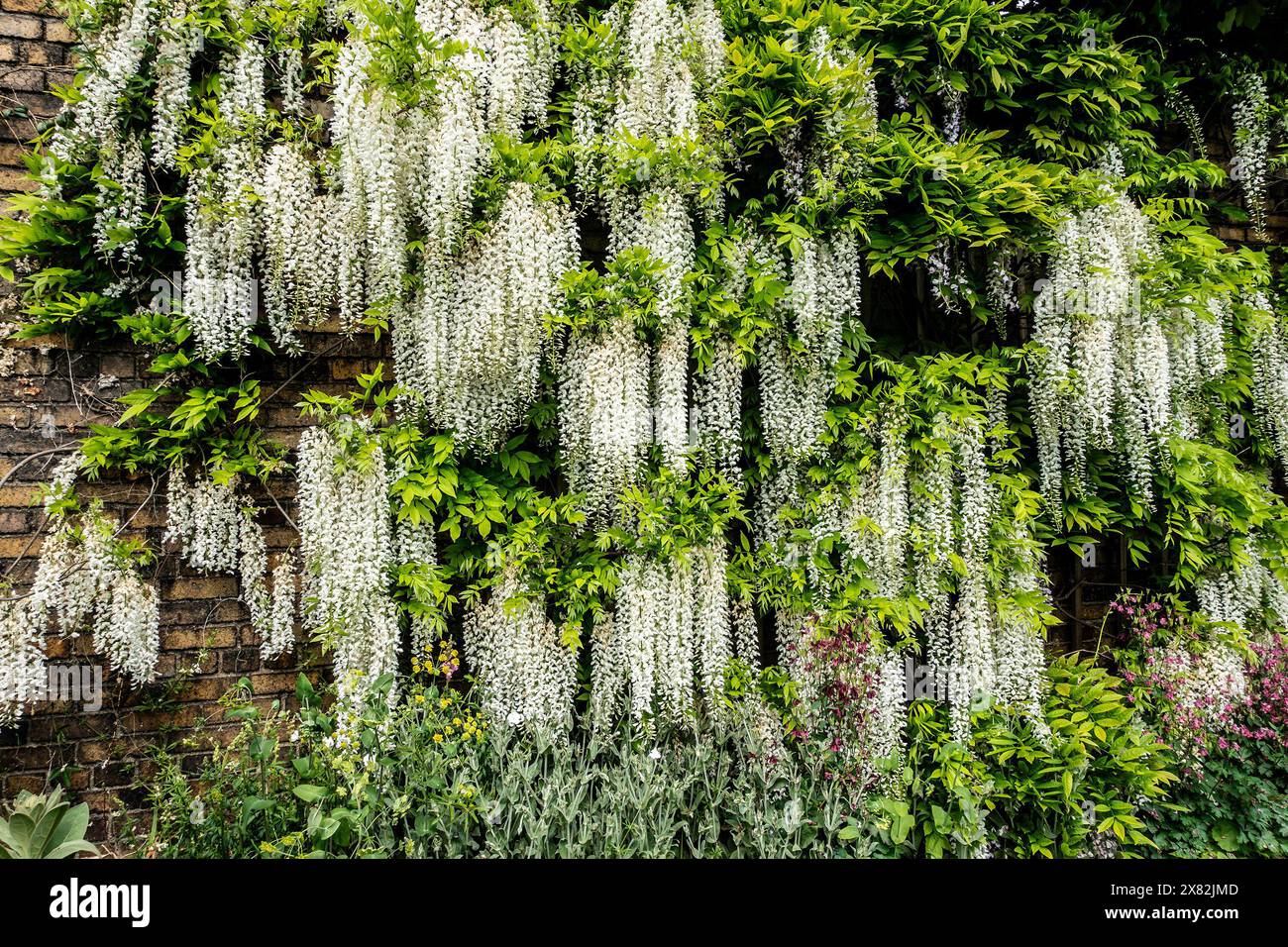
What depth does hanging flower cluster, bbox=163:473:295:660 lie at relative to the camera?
94.8 inches

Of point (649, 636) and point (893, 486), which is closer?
point (649, 636)

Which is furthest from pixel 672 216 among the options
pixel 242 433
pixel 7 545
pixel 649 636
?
pixel 7 545

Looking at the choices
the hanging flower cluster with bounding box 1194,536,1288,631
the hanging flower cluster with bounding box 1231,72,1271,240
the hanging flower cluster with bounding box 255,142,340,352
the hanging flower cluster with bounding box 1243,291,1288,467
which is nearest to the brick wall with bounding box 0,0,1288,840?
the hanging flower cluster with bounding box 255,142,340,352

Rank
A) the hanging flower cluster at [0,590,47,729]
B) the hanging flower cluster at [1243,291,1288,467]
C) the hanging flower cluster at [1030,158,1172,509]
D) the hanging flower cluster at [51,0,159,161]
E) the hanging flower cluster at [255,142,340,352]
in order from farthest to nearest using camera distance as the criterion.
A: 1. the hanging flower cluster at [1243,291,1288,467]
2. the hanging flower cluster at [1030,158,1172,509]
3. the hanging flower cluster at [255,142,340,352]
4. the hanging flower cluster at [51,0,159,161]
5. the hanging flower cluster at [0,590,47,729]

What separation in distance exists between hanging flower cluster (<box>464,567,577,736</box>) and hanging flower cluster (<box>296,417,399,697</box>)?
0.34m

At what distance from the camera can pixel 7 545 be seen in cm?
227

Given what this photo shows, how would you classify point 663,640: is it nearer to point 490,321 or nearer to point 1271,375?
point 490,321

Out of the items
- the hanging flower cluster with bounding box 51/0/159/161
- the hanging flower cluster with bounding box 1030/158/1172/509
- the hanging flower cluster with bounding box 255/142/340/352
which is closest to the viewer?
the hanging flower cluster with bounding box 51/0/159/161

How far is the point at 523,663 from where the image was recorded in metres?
2.41

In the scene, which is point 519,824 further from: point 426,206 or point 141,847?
point 426,206

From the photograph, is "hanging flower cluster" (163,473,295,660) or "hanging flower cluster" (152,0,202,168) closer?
"hanging flower cluster" (152,0,202,168)

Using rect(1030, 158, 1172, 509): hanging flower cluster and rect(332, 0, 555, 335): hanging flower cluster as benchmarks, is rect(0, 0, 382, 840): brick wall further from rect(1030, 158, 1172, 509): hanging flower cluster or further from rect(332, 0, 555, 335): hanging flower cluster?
rect(1030, 158, 1172, 509): hanging flower cluster

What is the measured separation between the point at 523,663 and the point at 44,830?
135cm

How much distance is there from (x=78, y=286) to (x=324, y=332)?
30.9 inches
